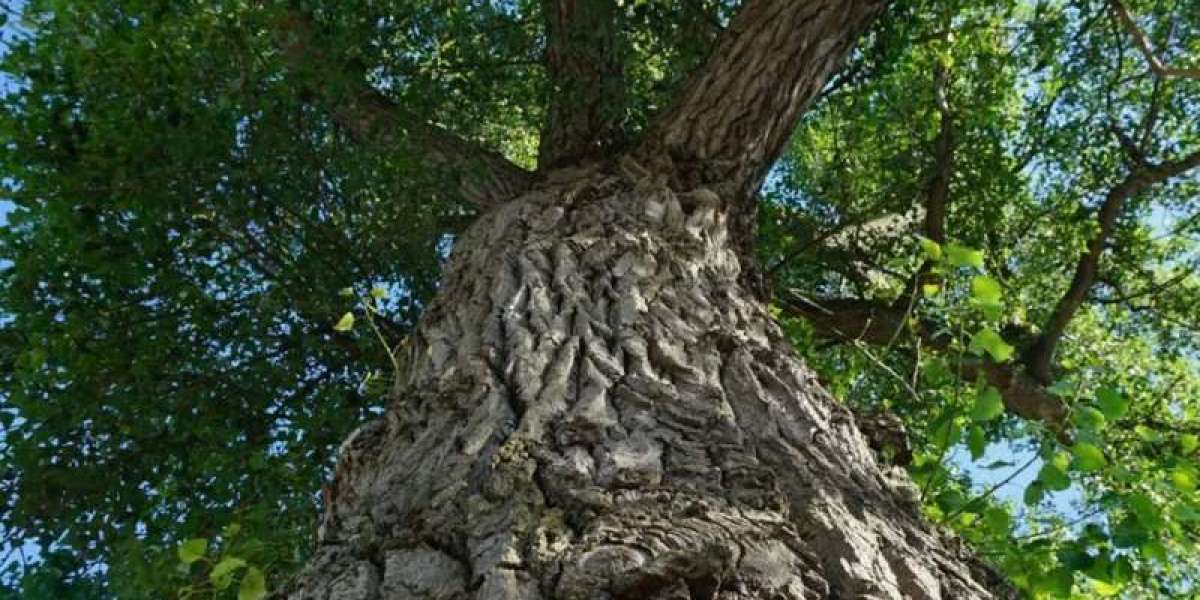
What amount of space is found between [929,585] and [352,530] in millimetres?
1090

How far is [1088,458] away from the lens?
8.43 feet

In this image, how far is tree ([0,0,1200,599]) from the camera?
207cm

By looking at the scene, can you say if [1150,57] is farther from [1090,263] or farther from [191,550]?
[191,550]

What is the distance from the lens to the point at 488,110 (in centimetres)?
725

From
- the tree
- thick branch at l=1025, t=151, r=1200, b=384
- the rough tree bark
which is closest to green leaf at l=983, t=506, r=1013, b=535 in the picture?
the tree

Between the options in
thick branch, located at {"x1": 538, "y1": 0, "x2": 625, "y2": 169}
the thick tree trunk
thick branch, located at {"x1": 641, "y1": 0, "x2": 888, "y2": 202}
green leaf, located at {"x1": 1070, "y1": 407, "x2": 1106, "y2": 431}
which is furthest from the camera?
thick branch, located at {"x1": 538, "y1": 0, "x2": 625, "y2": 169}

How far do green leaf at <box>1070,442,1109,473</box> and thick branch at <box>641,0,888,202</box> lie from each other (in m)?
2.52

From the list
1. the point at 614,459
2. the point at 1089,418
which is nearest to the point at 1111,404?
the point at 1089,418

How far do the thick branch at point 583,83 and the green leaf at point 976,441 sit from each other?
340 centimetres

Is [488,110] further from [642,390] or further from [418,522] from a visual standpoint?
[418,522]

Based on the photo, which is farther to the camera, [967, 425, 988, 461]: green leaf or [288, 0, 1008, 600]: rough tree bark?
[967, 425, 988, 461]: green leaf

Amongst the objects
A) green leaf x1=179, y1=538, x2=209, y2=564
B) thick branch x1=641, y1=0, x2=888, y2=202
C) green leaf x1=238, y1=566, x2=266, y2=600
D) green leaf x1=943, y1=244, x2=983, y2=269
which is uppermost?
thick branch x1=641, y1=0, x2=888, y2=202

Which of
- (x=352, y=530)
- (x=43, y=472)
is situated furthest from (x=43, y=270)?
(x=352, y=530)

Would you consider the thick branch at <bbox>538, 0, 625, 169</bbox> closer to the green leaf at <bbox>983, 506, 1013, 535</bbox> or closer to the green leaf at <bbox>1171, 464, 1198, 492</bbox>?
the green leaf at <bbox>983, 506, 1013, 535</bbox>
